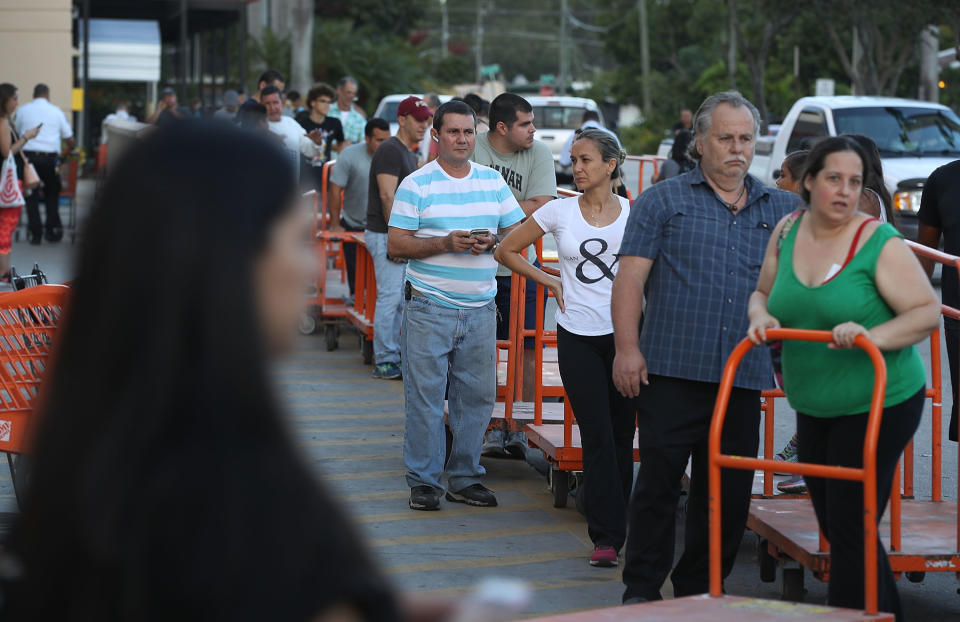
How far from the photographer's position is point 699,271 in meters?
4.97

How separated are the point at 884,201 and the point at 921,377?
240 cm

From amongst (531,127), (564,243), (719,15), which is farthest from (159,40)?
(719,15)

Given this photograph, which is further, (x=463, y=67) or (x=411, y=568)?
(x=463, y=67)

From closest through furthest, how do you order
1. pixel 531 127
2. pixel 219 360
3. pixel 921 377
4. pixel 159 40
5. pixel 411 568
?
1. pixel 219 360
2. pixel 921 377
3. pixel 411 568
4. pixel 531 127
5. pixel 159 40

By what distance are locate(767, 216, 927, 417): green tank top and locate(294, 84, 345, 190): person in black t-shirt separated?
36.3ft

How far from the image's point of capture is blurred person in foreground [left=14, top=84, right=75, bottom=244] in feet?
59.5

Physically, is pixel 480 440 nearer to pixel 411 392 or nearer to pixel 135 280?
pixel 411 392

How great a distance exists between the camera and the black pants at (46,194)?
Answer: 59.5ft

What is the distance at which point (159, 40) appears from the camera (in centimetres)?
2962

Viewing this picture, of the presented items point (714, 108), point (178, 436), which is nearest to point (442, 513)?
point (714, 108)

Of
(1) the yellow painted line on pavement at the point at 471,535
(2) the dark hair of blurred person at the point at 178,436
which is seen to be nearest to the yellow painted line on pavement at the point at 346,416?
(1) the yellow painted line on pavement at the point at 471,535

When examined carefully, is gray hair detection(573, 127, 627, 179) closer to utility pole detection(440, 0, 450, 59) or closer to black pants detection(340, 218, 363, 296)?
black pants detection(340, 218, 363, 296)

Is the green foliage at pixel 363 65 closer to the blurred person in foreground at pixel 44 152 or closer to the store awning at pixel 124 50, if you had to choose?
the store awning at pixel 124 50

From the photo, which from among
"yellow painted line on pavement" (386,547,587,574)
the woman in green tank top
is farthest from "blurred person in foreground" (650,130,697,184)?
the woman in green tank top
